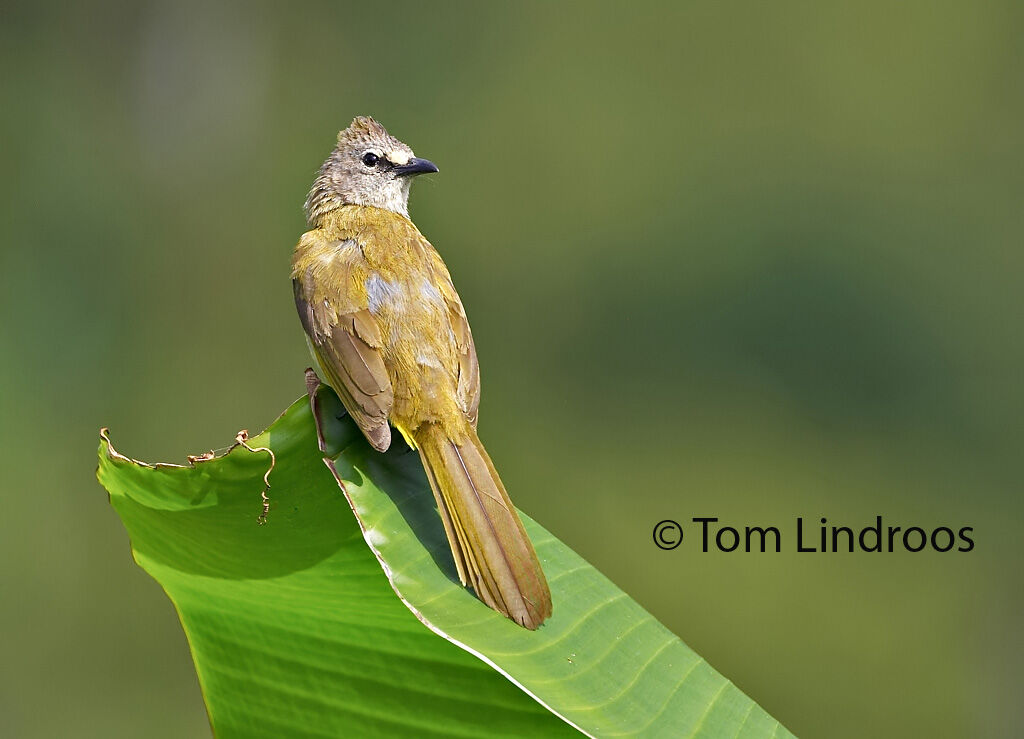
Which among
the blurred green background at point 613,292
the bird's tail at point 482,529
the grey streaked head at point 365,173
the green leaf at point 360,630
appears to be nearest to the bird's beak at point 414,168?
the grey streaked head at point 365,173

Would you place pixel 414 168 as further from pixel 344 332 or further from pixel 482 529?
pixel 482 529

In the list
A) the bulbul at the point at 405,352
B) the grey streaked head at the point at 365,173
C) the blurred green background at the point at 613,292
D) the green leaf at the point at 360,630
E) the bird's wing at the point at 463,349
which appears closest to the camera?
the green leaf at the point at 360,630

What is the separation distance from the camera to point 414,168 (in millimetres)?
3674

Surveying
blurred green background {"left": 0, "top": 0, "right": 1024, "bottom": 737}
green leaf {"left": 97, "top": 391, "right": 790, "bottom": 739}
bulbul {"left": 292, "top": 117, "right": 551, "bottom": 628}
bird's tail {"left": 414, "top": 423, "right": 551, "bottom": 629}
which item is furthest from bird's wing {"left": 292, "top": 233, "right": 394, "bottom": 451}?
blurred green background {"left": 0, "top": 0, "right": 1024, "bottom": 737}

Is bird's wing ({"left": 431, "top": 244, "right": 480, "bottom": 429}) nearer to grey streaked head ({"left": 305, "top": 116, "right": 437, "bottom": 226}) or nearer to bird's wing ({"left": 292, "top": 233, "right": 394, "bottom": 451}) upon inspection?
bird's wing ({"left": 292, "top": 233, "right": 394, "bottom": 451})

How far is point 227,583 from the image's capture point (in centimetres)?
184

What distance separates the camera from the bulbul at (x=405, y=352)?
195 centimetres

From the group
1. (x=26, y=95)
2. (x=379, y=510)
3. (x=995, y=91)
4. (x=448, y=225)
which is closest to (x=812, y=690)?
(x=448, y=225)

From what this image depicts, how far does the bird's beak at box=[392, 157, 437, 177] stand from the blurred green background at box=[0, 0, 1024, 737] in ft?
11.6

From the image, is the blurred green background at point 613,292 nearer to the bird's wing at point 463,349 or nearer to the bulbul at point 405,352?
the bulbul at point 405,352

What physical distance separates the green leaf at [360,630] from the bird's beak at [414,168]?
1.75 m

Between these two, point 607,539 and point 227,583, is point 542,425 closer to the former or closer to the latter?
point 607,539

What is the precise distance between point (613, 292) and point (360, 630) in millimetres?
6394

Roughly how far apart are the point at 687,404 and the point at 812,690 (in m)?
1.95
